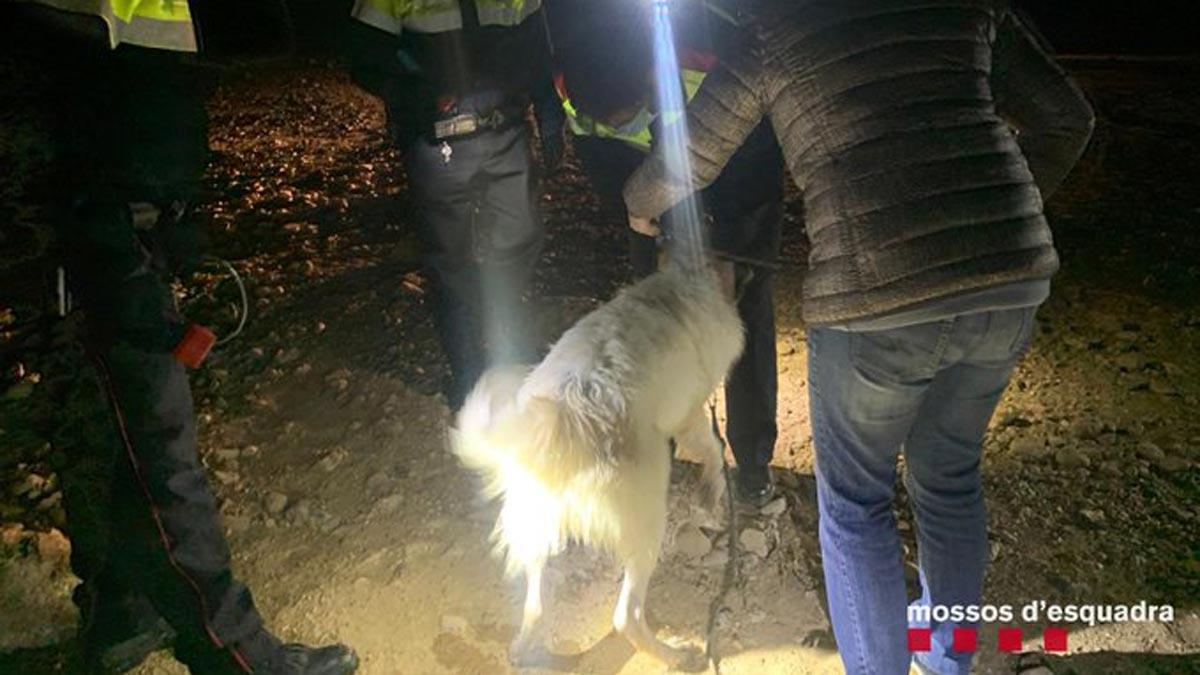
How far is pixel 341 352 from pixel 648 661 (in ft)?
8.17

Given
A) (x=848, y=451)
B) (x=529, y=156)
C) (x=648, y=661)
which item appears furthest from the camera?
(x=529, y=156)

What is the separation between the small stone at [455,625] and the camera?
266 cm

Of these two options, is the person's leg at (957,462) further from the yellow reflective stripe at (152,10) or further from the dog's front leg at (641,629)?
the yellow reflective stripe at (152,10)

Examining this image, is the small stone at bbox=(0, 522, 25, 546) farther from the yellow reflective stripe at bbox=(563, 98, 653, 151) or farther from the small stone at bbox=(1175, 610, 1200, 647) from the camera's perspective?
the small stone at bbox=(1175, 610, 1200, 647)

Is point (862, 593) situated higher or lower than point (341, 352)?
lower

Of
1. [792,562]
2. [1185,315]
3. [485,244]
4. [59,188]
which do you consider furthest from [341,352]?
[1185,315]

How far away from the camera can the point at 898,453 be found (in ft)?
6.51

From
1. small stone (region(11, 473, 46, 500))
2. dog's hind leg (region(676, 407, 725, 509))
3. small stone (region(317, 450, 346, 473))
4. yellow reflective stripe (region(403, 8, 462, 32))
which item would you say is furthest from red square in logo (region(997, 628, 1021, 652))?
small stone (region(11, 473, 46, 500))

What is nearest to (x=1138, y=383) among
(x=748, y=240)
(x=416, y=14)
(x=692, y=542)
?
(x=748, y=240)

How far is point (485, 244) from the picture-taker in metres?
3.18

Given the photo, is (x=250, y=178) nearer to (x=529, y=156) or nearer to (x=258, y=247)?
(x=258, y=247)

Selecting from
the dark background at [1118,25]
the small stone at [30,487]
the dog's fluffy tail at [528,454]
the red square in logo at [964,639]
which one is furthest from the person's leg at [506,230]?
the dark background at [1118,25]

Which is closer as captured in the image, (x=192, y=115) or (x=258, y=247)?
(x=192, y=115)

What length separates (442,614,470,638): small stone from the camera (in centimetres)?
266
